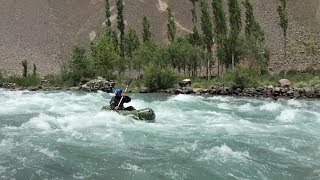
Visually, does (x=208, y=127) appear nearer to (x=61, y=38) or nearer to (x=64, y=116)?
(x=64, y=116)

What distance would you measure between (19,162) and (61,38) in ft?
301

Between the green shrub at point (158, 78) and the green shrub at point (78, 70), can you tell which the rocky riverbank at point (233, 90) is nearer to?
the green shrub at point (158, 78)

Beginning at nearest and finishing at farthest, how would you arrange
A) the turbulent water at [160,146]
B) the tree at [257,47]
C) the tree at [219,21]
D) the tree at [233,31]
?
the turbulent water at [160,146], the tree at [219,21], the tree at [233,31], the tree at [257,47]

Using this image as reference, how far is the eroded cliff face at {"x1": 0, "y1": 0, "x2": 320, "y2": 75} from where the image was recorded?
291 feet

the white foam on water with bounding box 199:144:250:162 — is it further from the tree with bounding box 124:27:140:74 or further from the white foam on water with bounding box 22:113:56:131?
the tree with bounding box 124:27:140:74

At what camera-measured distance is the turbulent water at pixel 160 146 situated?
14227 mm

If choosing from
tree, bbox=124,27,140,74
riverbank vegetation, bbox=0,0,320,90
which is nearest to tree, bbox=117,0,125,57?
tree, bbox=124,27,140,74

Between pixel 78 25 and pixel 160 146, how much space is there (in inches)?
3732

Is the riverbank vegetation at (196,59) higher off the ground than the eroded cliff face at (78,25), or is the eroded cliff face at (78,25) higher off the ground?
the eroded cliff face at (78,25)

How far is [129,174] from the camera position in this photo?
13.9 meters

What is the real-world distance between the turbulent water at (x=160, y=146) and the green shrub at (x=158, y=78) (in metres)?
22.1

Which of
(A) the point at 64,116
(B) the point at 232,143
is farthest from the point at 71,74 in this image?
(B) the point at 232,143

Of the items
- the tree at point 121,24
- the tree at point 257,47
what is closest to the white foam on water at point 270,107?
the tree at point 257,47

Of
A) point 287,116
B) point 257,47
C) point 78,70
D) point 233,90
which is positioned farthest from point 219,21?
point 287,116
